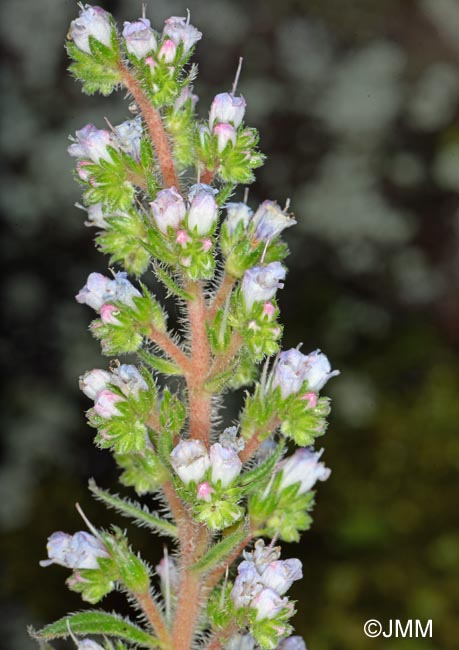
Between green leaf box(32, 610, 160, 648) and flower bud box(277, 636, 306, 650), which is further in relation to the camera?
flower bud box(277, 636, 306, 650)

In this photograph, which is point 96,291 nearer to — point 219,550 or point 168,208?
point 168,208

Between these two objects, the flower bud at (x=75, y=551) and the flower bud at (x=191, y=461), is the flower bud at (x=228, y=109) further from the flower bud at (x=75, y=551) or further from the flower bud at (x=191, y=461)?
the flower bud at (x=75, y=551)

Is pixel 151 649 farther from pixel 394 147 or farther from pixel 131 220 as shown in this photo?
pixel 394 147

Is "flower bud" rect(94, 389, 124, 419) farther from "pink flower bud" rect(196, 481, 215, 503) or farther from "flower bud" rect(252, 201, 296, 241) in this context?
"flower bud" rect(252, 201, 296, 241)

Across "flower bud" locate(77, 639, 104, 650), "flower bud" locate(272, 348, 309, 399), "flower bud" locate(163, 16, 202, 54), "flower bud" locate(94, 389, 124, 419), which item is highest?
"flower bud" locate(163, 16, 202, 54)

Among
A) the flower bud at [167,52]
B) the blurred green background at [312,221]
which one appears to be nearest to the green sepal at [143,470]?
the flower bud at [167,52]

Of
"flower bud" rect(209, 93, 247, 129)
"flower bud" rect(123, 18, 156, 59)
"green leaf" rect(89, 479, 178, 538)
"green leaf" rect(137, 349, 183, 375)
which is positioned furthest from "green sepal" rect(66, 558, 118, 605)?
"flower bud" rect(123, 18, 156, 59)

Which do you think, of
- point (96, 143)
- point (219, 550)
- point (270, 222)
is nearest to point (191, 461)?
point (219, 550)

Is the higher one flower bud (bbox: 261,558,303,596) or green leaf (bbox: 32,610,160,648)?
flower bud (bbox: 261,558,303,596)
